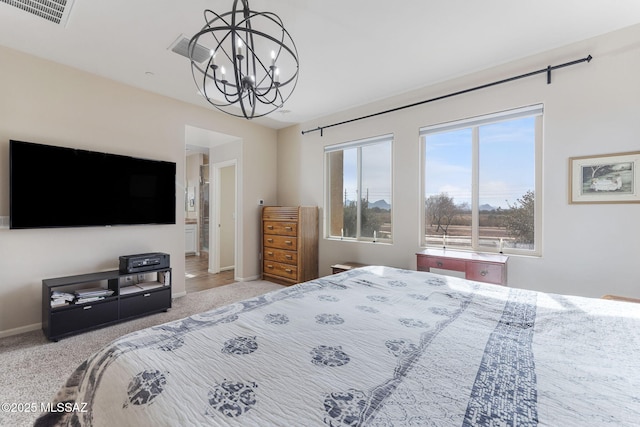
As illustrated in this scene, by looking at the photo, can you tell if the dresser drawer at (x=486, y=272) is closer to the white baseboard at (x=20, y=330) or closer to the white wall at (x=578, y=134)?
the white wall at (x=578, y=134)

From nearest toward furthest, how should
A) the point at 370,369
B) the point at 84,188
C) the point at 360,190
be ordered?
the point at 370,369, the point at 84,188, the point at 360,190

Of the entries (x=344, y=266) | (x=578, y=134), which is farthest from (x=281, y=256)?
(x=578, y=134)

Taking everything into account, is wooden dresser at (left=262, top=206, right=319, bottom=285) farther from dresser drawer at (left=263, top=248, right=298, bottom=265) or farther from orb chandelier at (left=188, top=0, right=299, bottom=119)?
orb chandelier at (left=188, top=0, right=299, bottom=119)

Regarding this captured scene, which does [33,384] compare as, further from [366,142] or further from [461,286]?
[366,142]

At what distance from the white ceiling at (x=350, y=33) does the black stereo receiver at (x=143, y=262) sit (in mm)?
2091

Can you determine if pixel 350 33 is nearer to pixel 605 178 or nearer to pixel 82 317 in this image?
pixel 605 178

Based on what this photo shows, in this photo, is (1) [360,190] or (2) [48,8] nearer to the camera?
(2) [48,8]

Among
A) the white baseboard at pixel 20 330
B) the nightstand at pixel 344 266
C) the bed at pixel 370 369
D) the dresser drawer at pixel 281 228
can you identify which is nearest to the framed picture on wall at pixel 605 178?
the bed at pixel 370 369

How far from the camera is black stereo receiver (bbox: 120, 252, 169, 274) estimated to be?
121 inches

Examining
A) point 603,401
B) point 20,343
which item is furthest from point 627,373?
point 20,343

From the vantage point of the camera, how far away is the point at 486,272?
8.96 ft

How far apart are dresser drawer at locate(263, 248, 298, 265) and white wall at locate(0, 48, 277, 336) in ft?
4.63

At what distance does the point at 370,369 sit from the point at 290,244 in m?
3.62

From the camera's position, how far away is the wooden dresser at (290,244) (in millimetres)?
4352
